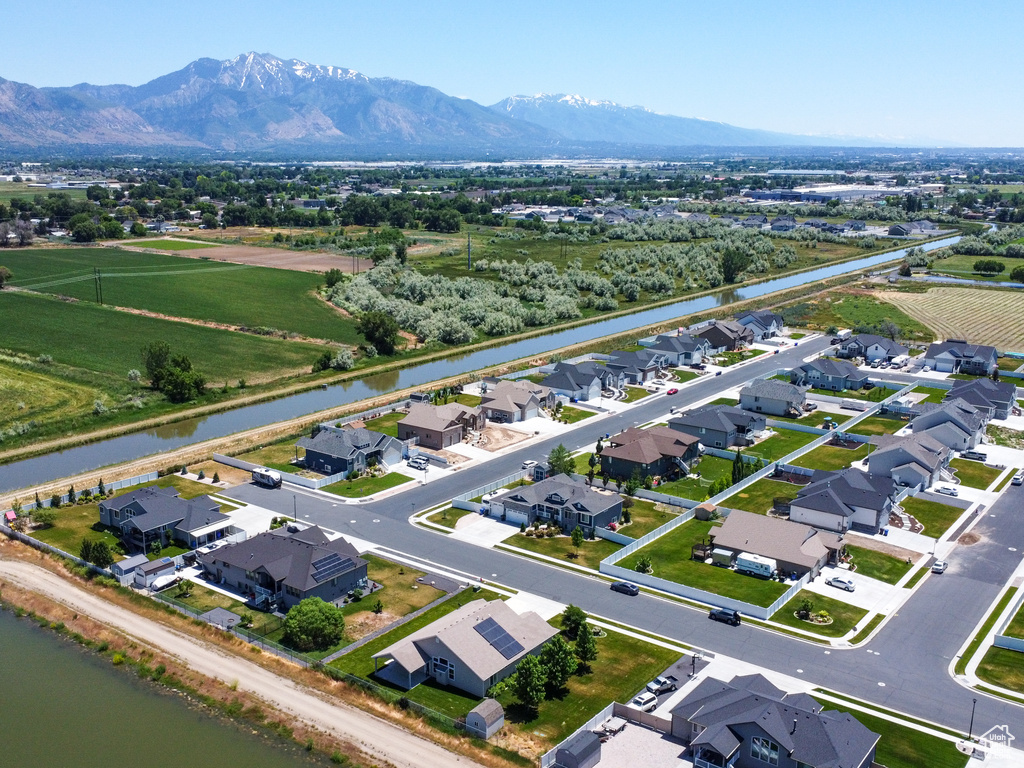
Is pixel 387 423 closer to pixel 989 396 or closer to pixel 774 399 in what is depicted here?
A: pixel 774 399

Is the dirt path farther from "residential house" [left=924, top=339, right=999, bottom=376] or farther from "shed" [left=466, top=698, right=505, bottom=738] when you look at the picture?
"residential house" [left=924, top=339, right=999, bottom=376]

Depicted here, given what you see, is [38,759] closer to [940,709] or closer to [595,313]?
[940,709]

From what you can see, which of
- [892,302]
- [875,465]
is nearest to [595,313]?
[892,302]

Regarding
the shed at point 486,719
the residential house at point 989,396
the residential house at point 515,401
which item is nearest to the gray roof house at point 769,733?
the shed at point 486,719

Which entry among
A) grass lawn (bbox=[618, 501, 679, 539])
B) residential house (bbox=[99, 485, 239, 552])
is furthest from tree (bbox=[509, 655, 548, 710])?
residential house (bbox=[99, 485, 239, 552])

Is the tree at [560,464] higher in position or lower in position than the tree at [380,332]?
lower

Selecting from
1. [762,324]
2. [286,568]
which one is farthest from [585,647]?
[762,324]

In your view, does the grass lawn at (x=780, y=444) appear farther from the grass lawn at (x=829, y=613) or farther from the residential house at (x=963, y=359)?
the residential house at (x=963, y=359)
